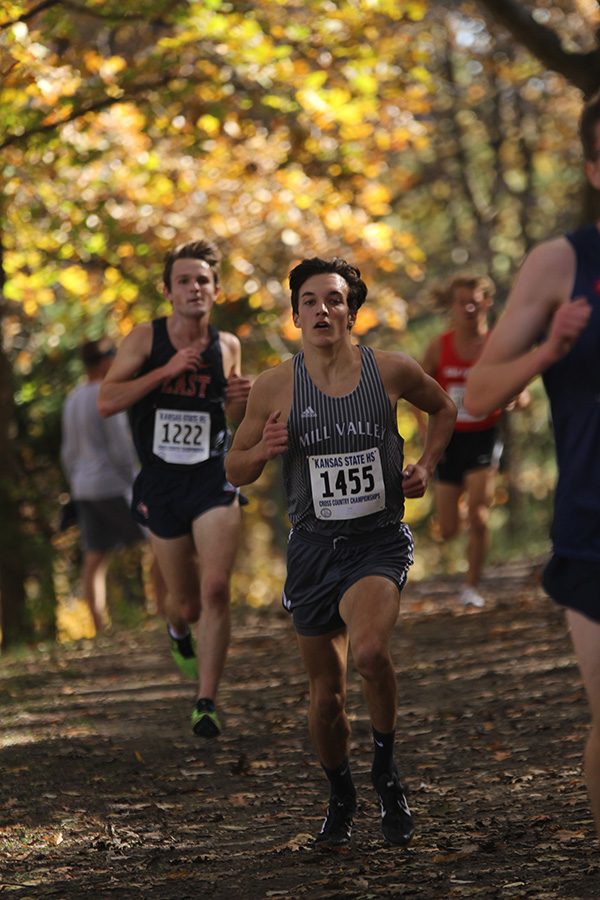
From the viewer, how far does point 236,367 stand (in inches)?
309

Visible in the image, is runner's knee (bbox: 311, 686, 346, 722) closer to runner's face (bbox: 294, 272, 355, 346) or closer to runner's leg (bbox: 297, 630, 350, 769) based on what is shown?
runner's leg (bbox: 297, 630, 350, 769)

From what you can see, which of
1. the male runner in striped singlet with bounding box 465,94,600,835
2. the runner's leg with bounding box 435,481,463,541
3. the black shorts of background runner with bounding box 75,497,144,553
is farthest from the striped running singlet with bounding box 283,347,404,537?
the black shorts of background runner with bounding box 75,497,144,553

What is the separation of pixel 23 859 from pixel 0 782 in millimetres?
1241

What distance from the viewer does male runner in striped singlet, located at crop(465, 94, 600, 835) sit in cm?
384

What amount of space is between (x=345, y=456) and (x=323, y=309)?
519mm

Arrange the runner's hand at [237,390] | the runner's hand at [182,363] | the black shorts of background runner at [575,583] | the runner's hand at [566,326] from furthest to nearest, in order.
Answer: the runner's hand at [182,363] < the runner's hand at [237,390] < the black shorts of background runner at [575,583] < the runner's hand at [566,326]

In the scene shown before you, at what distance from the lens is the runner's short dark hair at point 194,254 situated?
764 centimetres

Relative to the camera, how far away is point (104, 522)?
12281 mm

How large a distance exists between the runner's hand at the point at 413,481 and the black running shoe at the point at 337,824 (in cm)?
109

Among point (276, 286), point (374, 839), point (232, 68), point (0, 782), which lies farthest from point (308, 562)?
point (276, 286)

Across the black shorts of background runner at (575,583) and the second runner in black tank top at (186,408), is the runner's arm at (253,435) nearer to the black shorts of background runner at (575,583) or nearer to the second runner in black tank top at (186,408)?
the black shorts of background runner at (575,583)

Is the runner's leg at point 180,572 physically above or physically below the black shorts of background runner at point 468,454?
above

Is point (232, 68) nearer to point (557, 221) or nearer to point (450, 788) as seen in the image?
point (450, 788)

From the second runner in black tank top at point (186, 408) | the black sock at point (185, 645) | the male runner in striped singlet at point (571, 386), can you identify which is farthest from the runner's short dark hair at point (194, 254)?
the male runner in striped singlet at point (571, 386)
